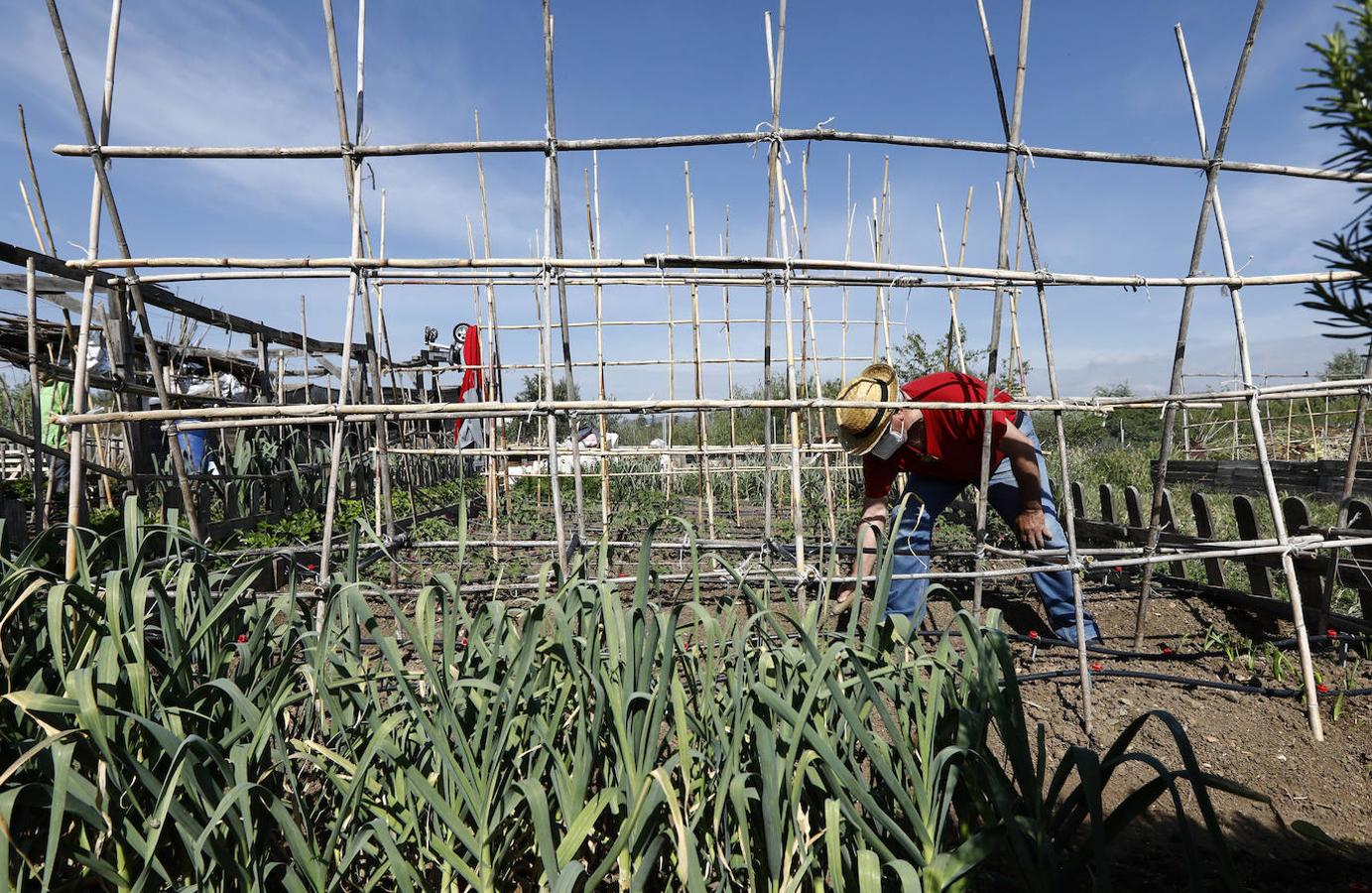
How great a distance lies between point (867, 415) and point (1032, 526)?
99cm

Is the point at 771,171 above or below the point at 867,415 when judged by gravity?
above

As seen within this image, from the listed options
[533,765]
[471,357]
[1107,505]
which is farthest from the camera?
[471,357]

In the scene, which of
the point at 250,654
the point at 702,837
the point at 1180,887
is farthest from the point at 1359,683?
the point at 250,654

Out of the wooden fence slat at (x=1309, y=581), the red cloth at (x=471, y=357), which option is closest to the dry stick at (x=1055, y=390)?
the wooden fence slat at (x=1309, y=581)

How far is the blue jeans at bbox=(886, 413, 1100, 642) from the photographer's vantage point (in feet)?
11.3

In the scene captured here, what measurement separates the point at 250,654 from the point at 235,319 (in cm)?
682

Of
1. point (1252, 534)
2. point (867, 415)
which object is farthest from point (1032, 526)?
point (1252, 534)

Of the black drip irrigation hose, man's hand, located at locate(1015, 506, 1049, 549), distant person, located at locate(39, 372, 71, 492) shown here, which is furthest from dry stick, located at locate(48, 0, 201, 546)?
distant person, located at locate(39, 372, 71, 492)

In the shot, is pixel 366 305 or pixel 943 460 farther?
pixel 943 460

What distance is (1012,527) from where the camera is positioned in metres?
3.70

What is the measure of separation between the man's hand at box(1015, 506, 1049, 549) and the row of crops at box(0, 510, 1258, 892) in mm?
2290

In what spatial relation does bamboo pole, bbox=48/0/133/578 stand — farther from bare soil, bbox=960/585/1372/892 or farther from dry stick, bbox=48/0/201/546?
bare soil, bbox=960/585/1372/892

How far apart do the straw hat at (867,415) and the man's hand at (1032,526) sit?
2.64 ft

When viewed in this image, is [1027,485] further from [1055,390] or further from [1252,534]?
[1252,534]
